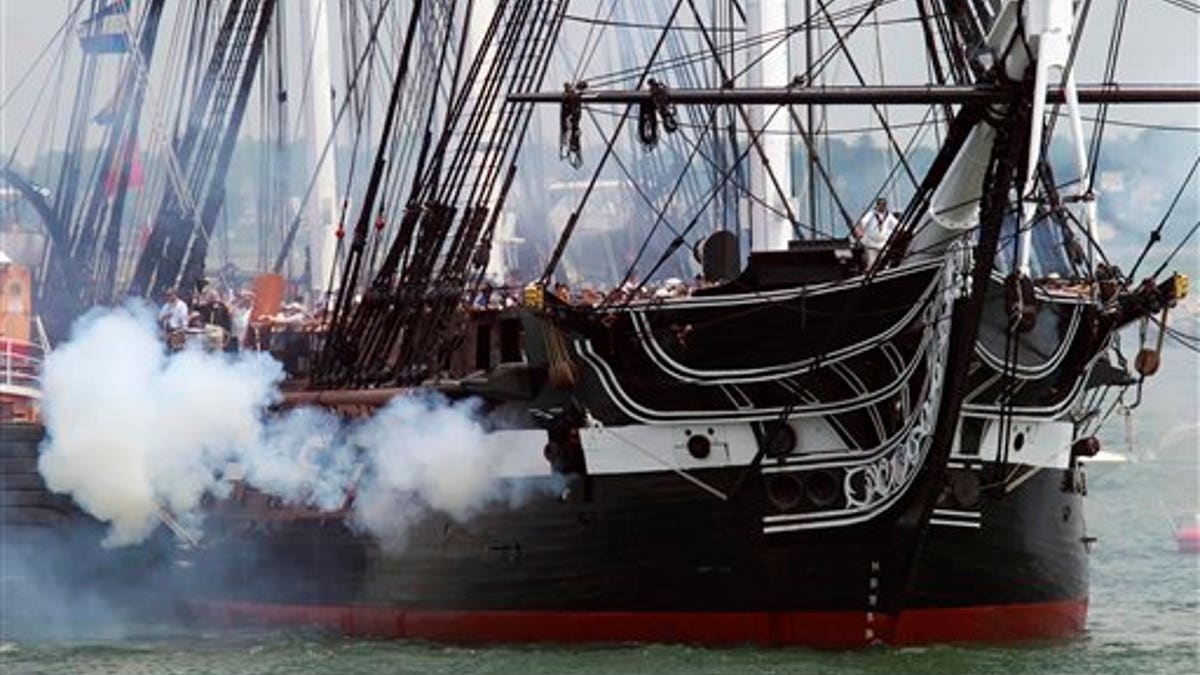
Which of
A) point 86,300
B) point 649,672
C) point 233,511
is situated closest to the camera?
point 649,672

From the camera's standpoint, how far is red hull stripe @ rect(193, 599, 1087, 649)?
32.9 meters

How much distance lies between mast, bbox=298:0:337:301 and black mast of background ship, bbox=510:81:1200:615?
2851cm

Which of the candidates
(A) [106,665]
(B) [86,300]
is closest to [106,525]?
(A) [106,665]

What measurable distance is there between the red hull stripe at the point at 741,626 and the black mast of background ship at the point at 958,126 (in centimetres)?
130

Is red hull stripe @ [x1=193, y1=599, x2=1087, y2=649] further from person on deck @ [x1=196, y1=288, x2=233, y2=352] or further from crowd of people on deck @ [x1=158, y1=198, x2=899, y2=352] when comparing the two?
person on deck @ [x1=196, y1=288, x2=233, y2=352]

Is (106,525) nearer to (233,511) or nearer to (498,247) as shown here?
(233,511)

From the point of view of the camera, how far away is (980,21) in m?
36.1

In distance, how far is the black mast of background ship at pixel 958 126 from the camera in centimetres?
2998

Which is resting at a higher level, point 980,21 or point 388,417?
point 980,21

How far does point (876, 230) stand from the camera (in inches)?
1334

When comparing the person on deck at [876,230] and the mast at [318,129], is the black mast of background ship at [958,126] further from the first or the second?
the mast at [318,129]

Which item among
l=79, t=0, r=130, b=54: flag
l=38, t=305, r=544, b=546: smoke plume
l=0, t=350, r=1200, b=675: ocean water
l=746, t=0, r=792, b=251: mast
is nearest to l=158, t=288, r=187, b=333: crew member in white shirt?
l=38, t=305, r=544, b=546: smoke plume

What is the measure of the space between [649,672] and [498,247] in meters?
22.6

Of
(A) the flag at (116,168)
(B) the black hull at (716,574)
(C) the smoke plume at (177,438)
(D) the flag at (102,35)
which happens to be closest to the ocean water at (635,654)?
(B) the black hull at (716,574)
